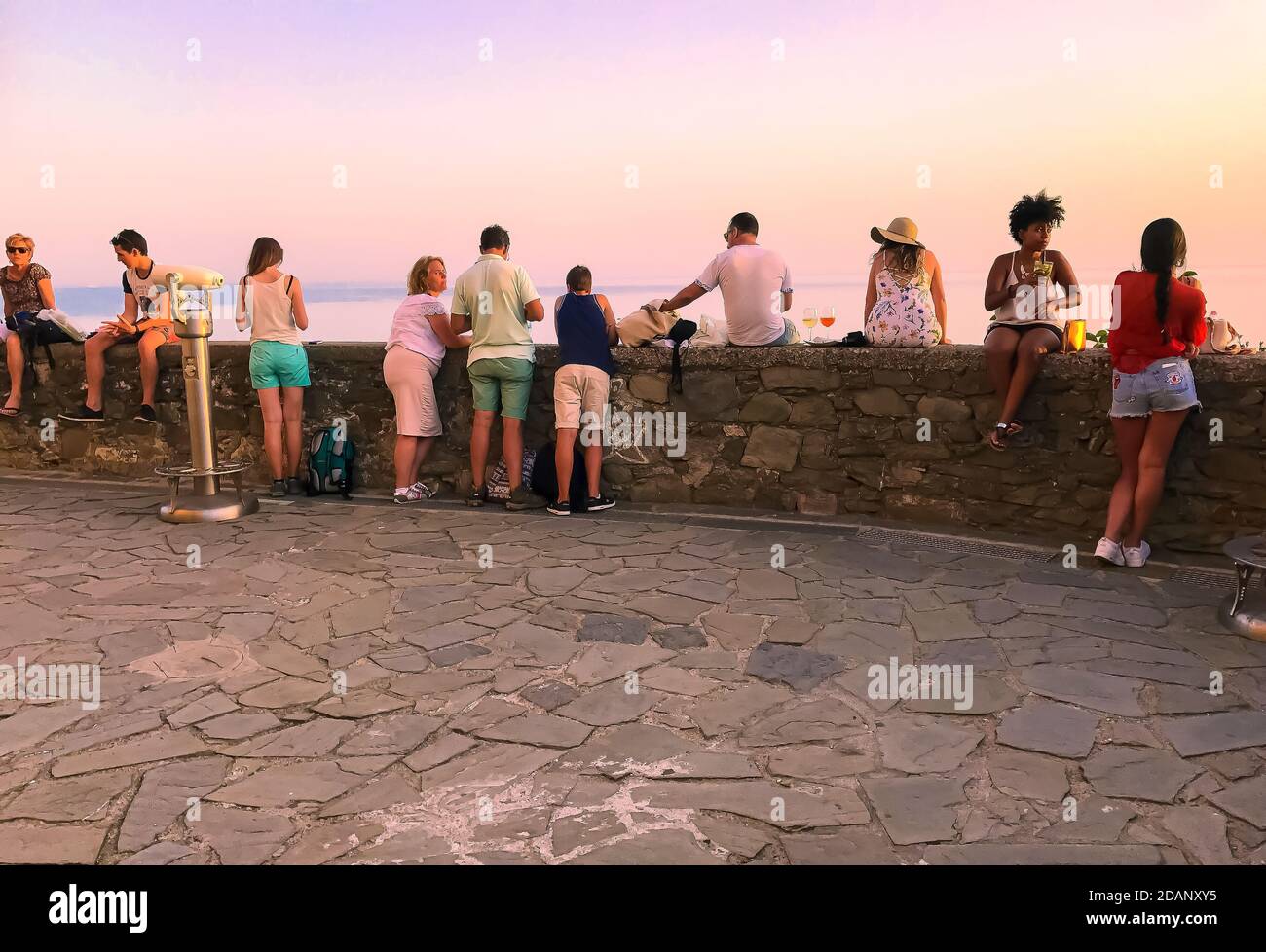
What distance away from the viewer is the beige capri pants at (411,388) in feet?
22.6

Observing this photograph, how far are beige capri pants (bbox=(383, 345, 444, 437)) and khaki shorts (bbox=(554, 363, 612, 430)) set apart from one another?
3.26 feet

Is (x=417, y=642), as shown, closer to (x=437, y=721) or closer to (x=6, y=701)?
(x=437, y=721)

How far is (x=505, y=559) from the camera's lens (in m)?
5.46

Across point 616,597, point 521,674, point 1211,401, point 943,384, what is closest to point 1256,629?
point 1211,401

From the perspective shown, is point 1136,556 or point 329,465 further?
point 329,465

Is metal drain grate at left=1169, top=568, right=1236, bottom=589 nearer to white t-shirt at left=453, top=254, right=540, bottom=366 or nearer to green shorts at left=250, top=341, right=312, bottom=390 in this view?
white t-shirt at left=453, top=254, right=540, bottom=366

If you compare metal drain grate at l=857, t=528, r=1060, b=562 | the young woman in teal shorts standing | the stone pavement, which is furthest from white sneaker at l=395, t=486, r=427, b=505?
metal drain grate at l=857, t=528, r=1060, b=562

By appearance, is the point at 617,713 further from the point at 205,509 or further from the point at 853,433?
the point at 205,509

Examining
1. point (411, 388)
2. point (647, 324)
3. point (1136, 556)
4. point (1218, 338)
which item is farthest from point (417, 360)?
point (1218, 338)

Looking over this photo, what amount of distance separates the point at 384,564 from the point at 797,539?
2.37 meters

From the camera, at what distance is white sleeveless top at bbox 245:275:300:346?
6.75 meters

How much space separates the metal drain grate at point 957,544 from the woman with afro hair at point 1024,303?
0.59 meters

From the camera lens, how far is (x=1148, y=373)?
4.96m

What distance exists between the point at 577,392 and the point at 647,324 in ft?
2.25
